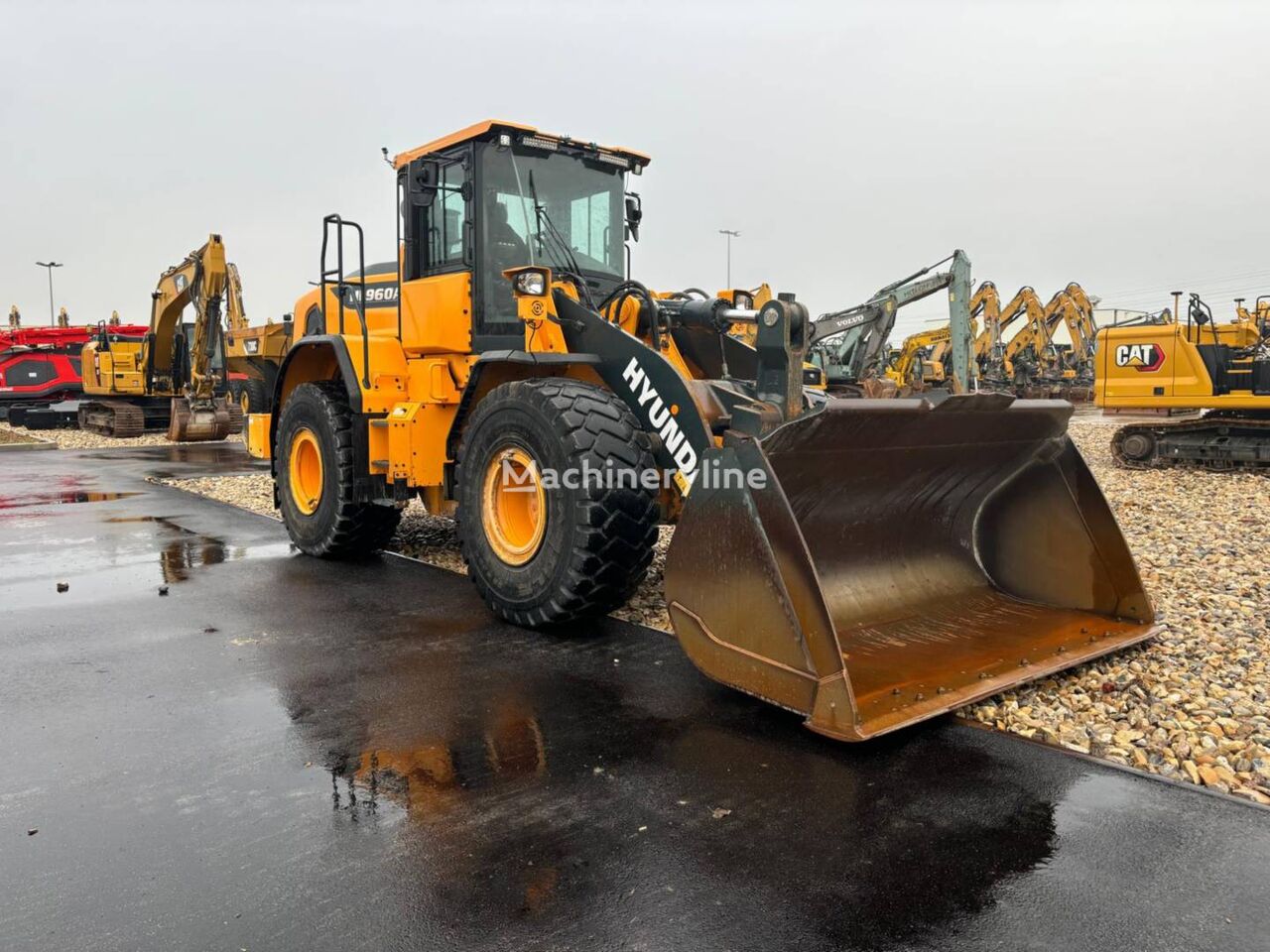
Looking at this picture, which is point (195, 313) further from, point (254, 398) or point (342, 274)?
point (342, 274)

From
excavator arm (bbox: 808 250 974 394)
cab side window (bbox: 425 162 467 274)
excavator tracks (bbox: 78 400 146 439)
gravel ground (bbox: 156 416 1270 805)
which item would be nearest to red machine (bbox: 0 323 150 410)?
excavator tracks (bbox: 78 400 146 439)

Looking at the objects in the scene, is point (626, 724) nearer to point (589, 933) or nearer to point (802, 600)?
point (802, 600)


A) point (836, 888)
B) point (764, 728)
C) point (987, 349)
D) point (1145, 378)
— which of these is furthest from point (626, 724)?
point (987, 349)

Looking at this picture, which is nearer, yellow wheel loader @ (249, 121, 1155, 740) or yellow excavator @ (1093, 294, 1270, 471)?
yellow wheel loader @ (249, 121, 1155, 740)

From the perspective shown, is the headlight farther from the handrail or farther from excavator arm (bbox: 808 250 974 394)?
excavator arm (bbox: 808 250 974 394)

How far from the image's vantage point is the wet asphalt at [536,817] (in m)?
2.50

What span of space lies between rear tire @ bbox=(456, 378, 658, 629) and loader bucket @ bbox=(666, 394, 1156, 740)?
0.76 metres

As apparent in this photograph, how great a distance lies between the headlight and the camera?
5504 millimetres

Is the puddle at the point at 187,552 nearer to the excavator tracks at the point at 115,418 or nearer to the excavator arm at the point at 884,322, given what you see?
the excavator arm at the point at 884,322

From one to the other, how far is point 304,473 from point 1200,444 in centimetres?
1148

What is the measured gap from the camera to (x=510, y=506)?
5441mm

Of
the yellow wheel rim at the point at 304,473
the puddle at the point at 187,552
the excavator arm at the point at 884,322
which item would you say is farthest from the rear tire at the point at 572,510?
the excavator arm at the point at 884,322

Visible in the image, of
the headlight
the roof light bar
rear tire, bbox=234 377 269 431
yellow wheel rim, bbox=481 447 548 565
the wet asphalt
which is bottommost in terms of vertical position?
the wet asphalt

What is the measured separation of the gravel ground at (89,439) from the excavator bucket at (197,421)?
0.49 meters
